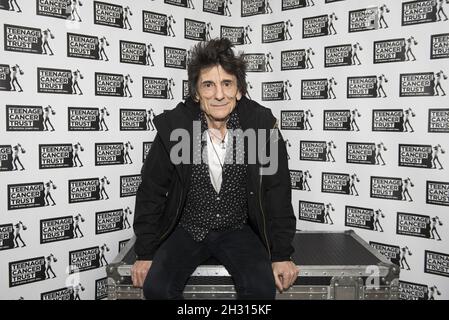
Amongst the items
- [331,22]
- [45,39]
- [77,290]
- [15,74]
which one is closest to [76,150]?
[15,74]

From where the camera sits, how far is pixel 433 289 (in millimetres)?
2422

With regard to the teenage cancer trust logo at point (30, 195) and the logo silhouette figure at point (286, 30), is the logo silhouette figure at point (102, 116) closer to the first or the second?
the teenage cancer trust logo at point (30, 195)

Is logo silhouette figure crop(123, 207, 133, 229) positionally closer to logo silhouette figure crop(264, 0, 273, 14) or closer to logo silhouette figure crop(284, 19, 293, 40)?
logo silhouette figure crop(284, 19, 293, 40)

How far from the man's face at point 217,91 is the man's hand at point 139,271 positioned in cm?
80

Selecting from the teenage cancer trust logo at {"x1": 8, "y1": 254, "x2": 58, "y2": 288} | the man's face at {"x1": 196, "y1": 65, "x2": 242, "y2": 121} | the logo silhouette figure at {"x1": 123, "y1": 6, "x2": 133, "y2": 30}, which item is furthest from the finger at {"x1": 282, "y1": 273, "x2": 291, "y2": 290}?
the logo silhouette figure at {"x1": 123, "y1": 6, "x2": 133, "y2": 30}

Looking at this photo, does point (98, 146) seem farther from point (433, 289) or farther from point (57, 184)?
point (433, 289)

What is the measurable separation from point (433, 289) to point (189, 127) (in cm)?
181

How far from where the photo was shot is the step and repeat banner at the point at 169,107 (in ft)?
7.21

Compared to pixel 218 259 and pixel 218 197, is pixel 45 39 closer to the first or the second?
pixel 218 197

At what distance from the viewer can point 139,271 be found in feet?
6.12

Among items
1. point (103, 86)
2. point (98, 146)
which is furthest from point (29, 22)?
point (98, 146)

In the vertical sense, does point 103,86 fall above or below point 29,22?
below

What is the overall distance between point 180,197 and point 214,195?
171 mm

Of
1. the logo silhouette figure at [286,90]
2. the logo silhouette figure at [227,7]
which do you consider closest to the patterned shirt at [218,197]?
the logo silhouette figure at [286,90]
